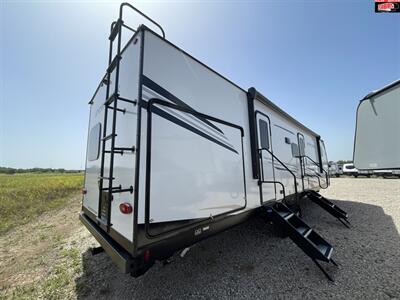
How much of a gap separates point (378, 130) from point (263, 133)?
106 inches

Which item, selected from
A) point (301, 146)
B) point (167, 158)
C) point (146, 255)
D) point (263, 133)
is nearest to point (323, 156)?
point (301, 146)

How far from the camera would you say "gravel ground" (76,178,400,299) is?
261 cm

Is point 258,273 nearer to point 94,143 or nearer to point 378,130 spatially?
point 378,130

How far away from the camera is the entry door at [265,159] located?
3.81 meters

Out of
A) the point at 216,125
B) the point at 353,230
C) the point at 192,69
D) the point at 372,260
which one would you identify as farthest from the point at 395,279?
the point at 192,69

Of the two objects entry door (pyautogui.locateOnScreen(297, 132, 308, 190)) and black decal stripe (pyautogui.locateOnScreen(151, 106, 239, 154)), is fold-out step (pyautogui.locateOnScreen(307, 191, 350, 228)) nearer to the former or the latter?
entry door (pyautogui.locateOnScreen(297, 132, 308, 190))

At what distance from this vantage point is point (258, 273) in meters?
3.05

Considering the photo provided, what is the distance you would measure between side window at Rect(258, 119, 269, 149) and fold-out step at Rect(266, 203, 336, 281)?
124 centimetres

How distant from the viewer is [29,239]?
5.05 metres

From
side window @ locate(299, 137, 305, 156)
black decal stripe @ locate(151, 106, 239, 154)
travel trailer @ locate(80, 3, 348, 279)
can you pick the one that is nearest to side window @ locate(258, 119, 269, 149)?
travel trailer @ locate(80, 3, 348, 279)

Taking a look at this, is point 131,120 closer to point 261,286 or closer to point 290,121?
point 261,286

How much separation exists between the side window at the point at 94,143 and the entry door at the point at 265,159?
287 cm

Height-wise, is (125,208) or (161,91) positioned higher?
(161,91)

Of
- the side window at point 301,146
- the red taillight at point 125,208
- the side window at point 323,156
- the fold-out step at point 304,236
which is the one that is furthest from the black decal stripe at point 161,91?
the side window at point 323,156
